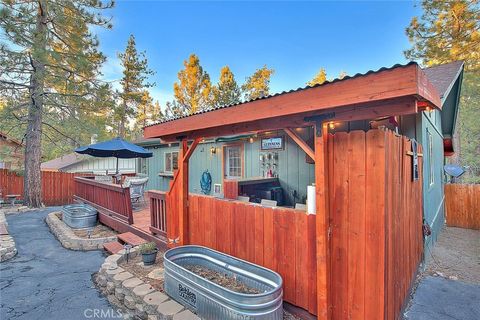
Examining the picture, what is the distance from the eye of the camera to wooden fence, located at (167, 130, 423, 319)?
212 centimetres

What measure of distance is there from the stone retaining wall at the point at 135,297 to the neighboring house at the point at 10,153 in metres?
9.88

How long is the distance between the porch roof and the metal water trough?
5.46 feet

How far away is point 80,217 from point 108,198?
82 cm

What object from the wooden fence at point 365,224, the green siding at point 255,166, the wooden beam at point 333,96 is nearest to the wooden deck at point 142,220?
the green siding at point 255,166

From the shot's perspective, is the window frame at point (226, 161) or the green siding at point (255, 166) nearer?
the green siding at point (255, 166)

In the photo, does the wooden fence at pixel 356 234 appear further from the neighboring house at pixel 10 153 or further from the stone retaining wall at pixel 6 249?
the neighboring house at pixel 10 153

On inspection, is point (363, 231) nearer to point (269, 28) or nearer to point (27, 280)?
point (27, 280)

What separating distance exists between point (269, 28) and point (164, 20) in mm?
5538

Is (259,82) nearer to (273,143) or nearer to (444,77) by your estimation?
(273,143)

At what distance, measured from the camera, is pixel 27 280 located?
12.7 feet

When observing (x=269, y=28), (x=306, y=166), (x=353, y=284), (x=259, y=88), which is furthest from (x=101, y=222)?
(x=259, y=88)

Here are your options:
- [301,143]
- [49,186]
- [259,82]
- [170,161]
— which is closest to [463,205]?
[301,143]

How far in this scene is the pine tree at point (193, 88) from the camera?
64.1 ft

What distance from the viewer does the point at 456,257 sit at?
486cm
